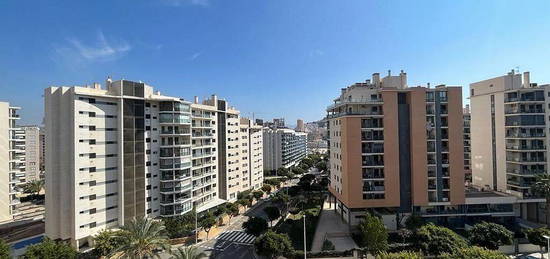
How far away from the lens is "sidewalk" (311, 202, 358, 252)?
43938 millimetres

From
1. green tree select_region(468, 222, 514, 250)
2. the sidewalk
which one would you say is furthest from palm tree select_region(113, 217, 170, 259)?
green tree select_region(468, 222, 514, 250)

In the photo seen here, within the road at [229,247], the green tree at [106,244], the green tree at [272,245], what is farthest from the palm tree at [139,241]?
the green tree at [272,245]

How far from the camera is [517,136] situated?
5203 centimetres

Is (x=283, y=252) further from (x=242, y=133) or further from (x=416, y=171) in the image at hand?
(x=242, y=133)

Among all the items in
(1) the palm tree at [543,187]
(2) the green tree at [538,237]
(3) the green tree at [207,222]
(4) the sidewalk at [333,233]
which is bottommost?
(4) the sidewalk at [333,233]

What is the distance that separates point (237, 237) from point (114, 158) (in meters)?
25.8

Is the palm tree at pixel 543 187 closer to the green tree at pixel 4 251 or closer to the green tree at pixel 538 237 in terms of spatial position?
the green tree at pixel 538 237

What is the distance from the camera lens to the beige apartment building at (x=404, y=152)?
4847cm

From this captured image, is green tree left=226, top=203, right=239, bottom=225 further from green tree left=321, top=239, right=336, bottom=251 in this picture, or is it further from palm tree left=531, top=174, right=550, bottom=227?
palm tree left=531, top=174, right=550, bottom=227

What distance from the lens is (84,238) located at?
Answer: 4200cm

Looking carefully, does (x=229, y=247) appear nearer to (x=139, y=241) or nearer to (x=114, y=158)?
(x=139, y=241)

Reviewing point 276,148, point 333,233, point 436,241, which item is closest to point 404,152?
point 436,241

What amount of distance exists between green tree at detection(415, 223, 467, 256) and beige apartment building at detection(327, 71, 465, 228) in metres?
13.1

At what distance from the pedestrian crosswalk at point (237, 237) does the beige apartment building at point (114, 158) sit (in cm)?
859
